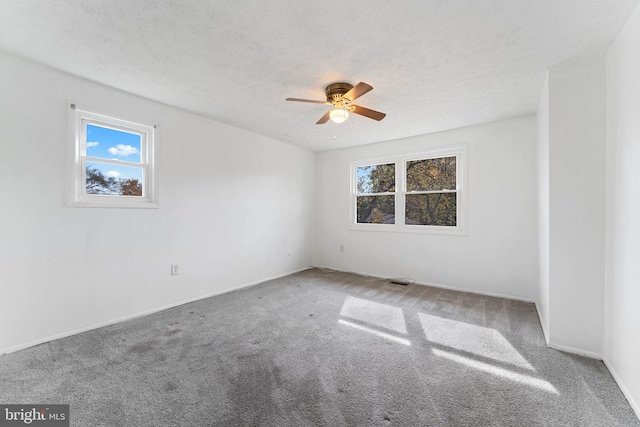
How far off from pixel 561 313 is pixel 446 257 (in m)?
1.80

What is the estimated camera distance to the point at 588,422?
4.88 ft

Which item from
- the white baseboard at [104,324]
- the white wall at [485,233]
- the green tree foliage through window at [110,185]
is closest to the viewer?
the white baseboard at [104,324]

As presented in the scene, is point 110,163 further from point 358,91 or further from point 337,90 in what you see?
point 358,91

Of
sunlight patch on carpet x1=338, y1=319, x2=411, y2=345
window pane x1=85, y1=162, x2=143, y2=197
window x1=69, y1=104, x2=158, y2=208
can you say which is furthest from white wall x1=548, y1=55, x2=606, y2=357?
window pane x1=85, y1=162, x2=143, y2=197

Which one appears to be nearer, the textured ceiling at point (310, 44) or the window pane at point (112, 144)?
the textured ceiling at point (310, 44)

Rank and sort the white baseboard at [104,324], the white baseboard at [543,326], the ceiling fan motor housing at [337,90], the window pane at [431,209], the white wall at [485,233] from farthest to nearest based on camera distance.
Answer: the window pane at [431,209], the white wall at [485,233], the ceiling fan motor housing at [337,90], the white baseboard at [543,326], the white baseboard at [104,324]

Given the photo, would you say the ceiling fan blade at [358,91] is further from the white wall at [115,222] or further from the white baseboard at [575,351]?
the white baseboard at [575,351]

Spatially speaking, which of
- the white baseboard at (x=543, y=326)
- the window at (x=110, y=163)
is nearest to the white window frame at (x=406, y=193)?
the white baseboard at (x=543, y=326)

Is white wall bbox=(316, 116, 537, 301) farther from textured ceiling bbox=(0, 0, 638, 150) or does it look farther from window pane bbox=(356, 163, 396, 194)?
textured ceiling bbox=(0, 0, 638, 150)

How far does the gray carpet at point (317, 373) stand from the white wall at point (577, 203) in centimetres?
28

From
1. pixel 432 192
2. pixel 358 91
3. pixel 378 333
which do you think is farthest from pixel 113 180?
pixel 432 192

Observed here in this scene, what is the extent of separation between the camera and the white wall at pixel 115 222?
221 centimetres

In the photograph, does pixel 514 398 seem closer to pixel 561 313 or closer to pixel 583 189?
pixel 561 313

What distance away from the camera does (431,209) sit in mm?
4227
